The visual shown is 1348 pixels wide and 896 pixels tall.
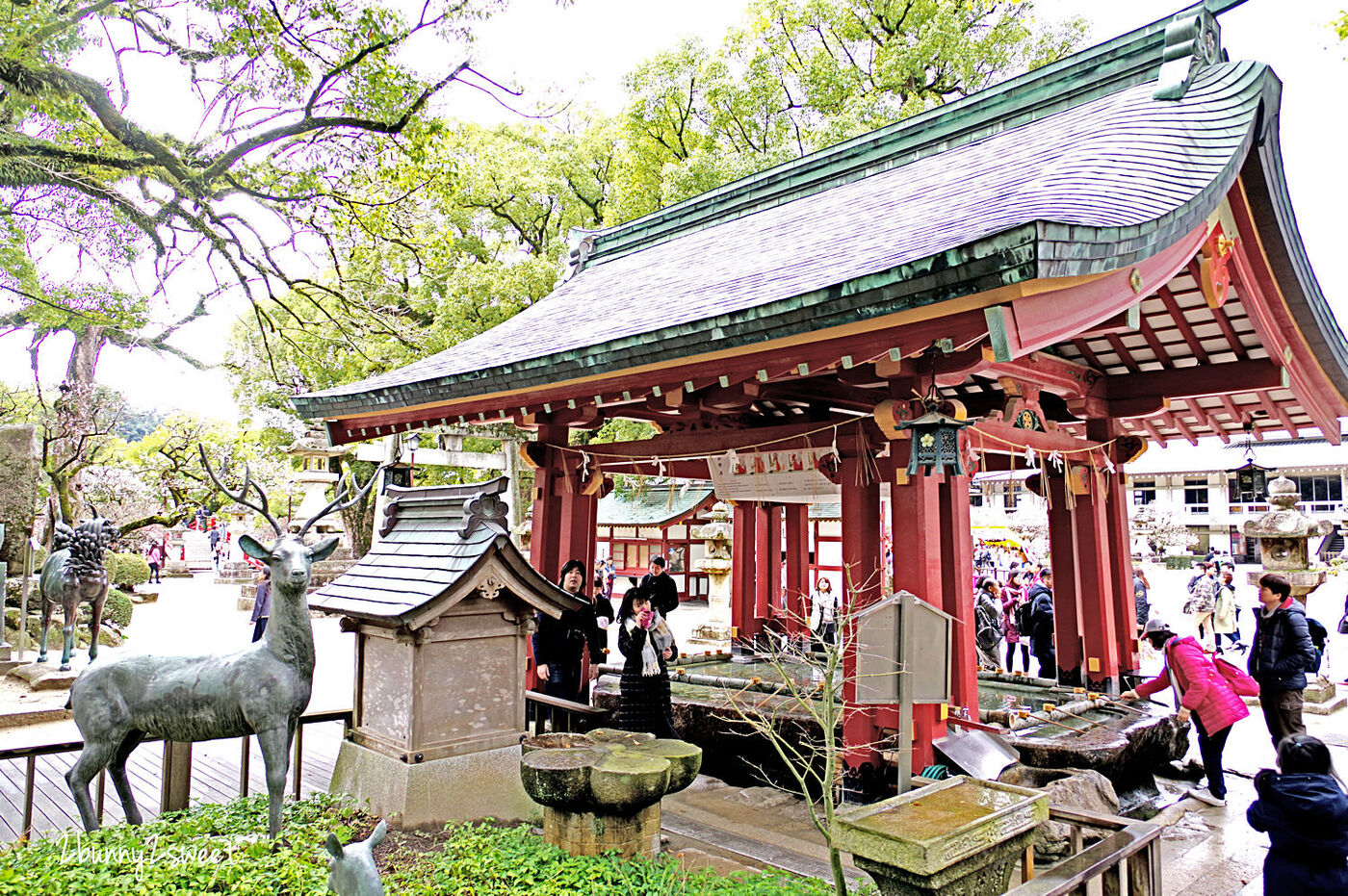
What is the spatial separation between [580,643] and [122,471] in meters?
25.8

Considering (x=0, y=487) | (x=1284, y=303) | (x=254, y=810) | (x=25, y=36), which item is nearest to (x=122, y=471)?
(x=0, y=487)

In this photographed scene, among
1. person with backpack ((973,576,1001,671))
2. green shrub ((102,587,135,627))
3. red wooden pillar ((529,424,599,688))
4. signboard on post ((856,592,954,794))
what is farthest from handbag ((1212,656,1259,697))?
green shrub ((102,587,135,627))

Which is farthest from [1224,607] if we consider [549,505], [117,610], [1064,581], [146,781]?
[117,610]

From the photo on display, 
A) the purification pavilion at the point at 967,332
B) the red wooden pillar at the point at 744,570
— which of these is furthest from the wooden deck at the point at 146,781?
the red wooden pillar at the point at 744,570

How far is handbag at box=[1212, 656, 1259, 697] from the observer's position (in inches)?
248

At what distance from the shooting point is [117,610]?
15328 mm

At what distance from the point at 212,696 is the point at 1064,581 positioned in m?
7.99

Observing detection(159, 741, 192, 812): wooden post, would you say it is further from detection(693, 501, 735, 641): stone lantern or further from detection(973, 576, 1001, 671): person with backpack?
detection(693, 501, 735, 641): stone lantern

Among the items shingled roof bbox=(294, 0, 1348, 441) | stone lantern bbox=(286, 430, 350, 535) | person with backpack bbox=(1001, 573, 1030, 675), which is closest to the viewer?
shingled roof bbox=(294, 0, 1348, 441)

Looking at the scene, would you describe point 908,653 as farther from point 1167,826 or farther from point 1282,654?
point 1282,654

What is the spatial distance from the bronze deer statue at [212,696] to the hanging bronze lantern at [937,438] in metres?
3.82

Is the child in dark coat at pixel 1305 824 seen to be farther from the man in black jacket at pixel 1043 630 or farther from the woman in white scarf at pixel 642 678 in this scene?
the man in black jacket at pixel 1043 630

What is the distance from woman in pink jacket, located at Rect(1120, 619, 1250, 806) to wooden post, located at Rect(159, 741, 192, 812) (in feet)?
24.1

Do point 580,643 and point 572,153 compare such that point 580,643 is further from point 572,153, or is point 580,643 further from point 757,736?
point 572,153
